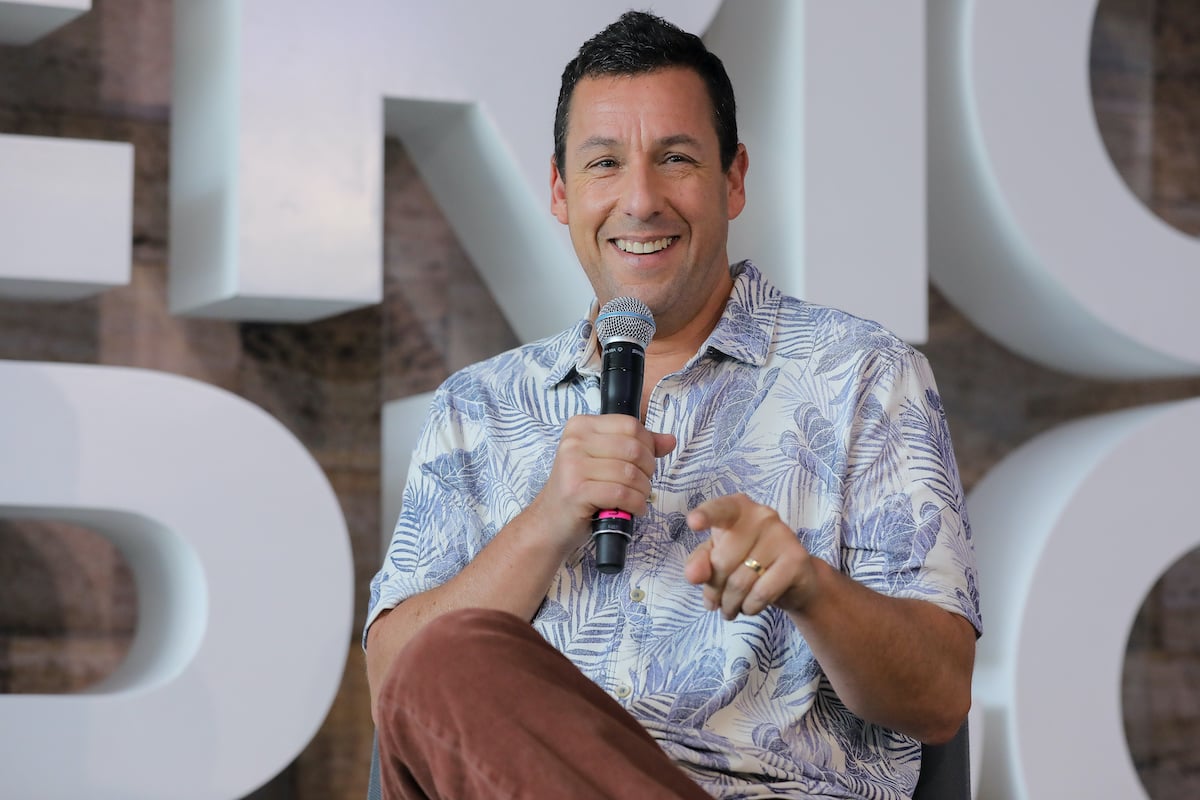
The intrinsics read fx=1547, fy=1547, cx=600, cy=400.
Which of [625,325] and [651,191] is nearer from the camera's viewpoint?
[625,325]

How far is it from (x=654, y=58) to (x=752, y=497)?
519 millimetres

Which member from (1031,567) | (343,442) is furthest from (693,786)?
(343,442)

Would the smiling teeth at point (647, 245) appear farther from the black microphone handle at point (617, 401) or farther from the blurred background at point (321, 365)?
the blurred background at point (321, 365)

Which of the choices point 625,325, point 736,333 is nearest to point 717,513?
point 625,325

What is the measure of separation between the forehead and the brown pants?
0.70m

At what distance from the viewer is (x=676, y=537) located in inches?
64.2

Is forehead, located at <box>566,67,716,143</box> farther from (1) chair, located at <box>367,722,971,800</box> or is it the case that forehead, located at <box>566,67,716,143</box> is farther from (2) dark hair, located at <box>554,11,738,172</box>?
(1) chair, located at <box>367,722,971,800</box>

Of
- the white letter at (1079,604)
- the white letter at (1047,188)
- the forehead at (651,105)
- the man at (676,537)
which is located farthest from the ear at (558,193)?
the white letter at (1079,604)

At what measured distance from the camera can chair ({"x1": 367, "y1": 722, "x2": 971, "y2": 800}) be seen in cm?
162

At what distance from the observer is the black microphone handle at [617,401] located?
1324 mm

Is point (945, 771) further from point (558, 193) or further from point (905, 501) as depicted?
point (558, 193)

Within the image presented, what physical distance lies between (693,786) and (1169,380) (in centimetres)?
238

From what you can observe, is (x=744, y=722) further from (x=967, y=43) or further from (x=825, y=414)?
(x=967, y=43)

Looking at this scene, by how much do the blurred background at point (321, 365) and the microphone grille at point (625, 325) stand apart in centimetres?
108
